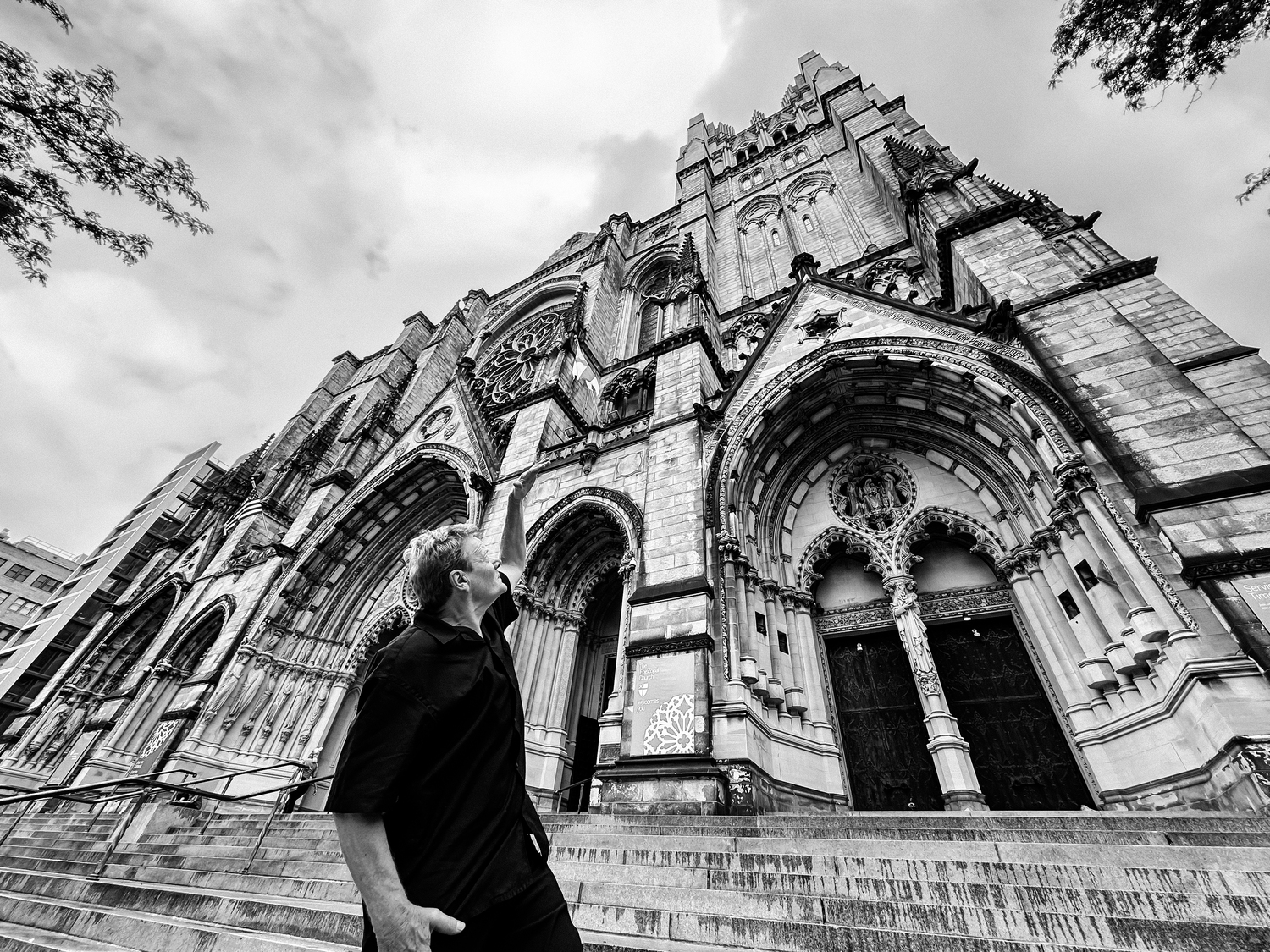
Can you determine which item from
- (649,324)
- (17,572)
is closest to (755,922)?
(649,324)

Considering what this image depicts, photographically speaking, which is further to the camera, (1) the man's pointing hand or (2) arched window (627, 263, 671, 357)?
(2) arched window (627, 263, 671, 357)

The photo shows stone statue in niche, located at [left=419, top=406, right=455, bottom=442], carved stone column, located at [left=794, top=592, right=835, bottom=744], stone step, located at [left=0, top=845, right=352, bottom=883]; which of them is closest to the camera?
stone step, located at [left=0, top=845, right=352, bottom=883]

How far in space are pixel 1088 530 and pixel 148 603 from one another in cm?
2299

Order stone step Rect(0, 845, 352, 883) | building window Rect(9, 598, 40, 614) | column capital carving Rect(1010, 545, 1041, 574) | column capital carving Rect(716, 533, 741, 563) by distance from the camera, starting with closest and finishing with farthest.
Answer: stone step Rect(0, 845, 352, 883) → column capital carving Rect(1010, 545, 1041, 574) → column capital carving Rect(716, 533, 741, 563) → building window Rect(9, 598, 40, 614)

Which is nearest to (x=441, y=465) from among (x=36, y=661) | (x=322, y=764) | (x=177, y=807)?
(x=322, y=764)

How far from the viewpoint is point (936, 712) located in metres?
6.26

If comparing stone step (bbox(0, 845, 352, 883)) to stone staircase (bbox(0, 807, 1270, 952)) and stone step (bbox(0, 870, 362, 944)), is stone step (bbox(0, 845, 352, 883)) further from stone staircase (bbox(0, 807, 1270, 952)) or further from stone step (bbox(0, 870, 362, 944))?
stone step (bbox(0, 870, 362, 944))

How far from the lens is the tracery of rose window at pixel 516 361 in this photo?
1797 centimetres

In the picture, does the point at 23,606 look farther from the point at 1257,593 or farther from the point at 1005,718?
the point at 1257,593

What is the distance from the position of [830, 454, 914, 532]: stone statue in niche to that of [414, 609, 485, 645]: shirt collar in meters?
7.97

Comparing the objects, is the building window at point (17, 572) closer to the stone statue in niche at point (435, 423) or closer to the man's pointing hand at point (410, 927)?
the stone statue in niche at point (435, 423)

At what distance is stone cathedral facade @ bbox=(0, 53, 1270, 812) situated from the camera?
16.3 feet

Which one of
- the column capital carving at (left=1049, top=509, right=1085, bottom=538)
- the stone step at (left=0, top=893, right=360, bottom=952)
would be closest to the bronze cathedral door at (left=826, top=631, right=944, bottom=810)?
the column capital carving at (left=1049, top=509, right=1085, bottom=538)

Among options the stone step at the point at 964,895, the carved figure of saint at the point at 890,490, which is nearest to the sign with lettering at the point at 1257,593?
the stone step at the point at 964,895
